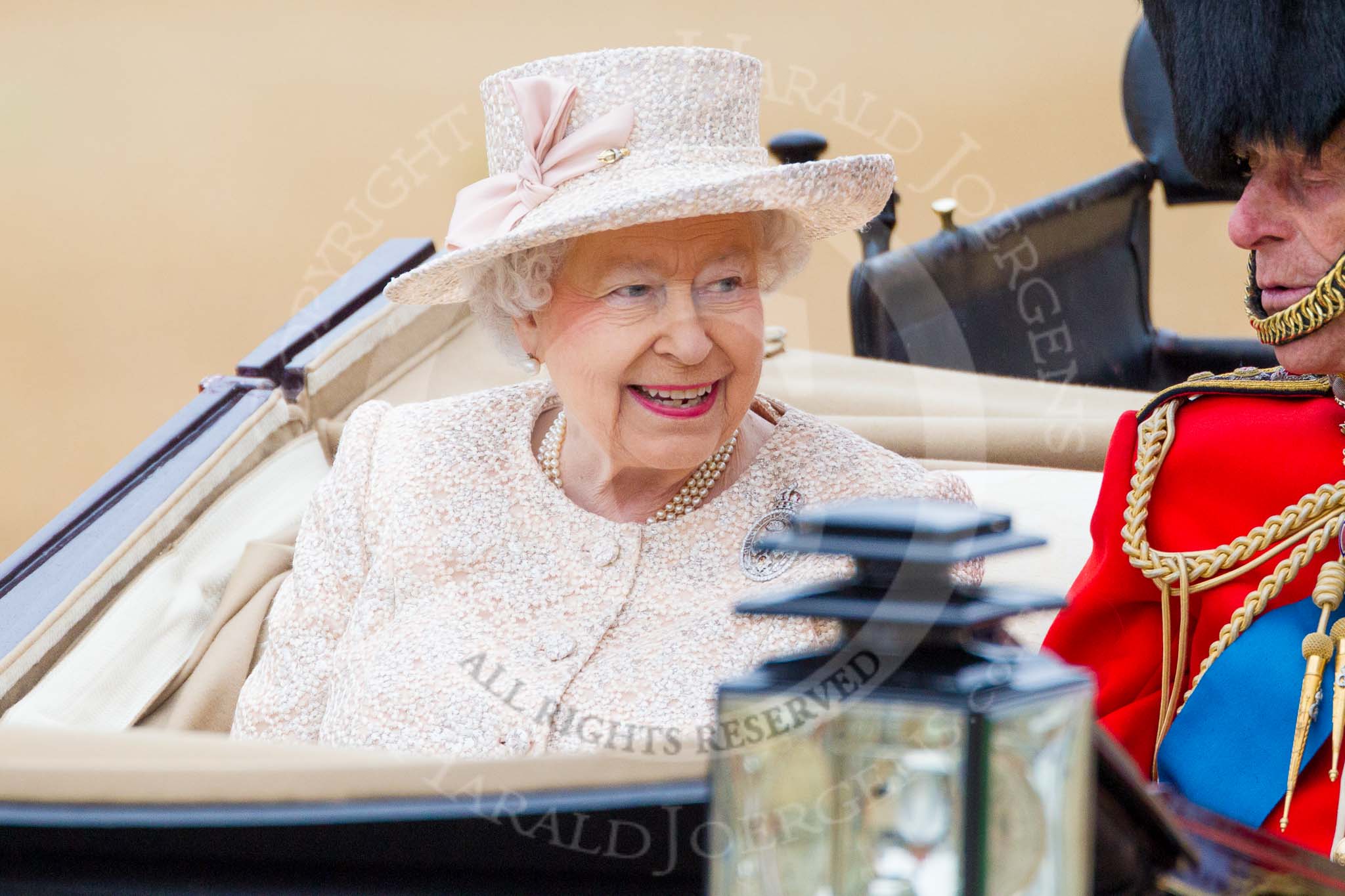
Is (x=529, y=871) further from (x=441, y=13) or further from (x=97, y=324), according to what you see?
(x=97, y=324)

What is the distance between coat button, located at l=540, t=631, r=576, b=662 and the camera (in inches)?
69.1

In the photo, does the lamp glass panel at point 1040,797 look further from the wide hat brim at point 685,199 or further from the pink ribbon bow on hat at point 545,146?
the pink ribbon bow on hat at point 545,146

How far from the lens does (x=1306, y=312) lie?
1402mm

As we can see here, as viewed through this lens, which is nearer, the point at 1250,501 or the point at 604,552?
the point at 1250,501

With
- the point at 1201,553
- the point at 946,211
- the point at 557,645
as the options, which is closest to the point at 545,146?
the point at 557,645

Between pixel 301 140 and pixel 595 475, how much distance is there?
4.91 metres

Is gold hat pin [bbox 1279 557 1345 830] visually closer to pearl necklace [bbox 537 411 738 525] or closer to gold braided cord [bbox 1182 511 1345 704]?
gold braided cord [bbox 1182 511 1345 704]

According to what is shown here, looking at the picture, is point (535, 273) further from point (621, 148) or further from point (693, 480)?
point (693, 480)

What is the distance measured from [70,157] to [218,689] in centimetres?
542

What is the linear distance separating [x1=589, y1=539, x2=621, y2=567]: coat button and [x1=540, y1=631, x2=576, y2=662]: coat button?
103 millimetres

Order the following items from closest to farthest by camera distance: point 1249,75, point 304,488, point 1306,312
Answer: point 1306,312 < point 1249,75 < point 304,488

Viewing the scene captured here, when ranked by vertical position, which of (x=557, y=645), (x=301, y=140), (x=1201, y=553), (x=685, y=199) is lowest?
(x=301, y=140)

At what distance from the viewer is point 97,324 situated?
6.62 m

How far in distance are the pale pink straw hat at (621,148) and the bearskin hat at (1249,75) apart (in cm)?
38
